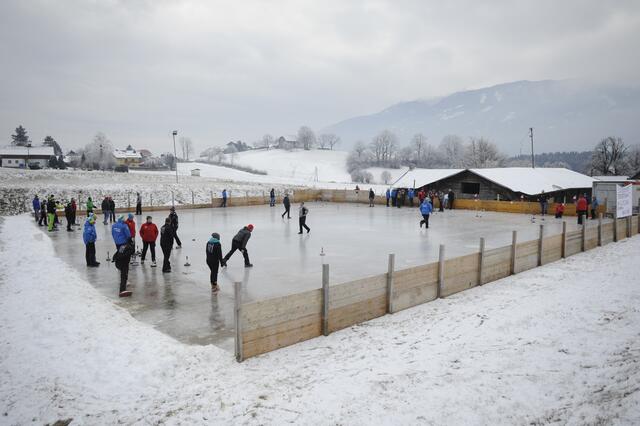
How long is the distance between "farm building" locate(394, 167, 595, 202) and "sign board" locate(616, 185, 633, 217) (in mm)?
12316

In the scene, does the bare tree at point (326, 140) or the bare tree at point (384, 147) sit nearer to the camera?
the bare tree at point (384, 147)

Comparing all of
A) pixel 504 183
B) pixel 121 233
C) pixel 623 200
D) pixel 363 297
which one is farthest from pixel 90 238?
pixel 504 183

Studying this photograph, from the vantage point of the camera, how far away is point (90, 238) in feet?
41.8

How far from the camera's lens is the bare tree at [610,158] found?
87.4 m

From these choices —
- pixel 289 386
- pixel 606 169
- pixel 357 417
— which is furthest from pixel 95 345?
pixel 606 169

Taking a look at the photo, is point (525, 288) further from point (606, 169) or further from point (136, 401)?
point (606, 169)

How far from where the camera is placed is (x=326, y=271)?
7609 millimetres

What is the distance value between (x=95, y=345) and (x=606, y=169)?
10392cm

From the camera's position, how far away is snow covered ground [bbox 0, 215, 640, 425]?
5047 millimetres

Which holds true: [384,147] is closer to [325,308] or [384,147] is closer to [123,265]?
[123,265]

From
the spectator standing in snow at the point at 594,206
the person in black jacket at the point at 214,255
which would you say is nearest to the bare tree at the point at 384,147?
the spectator standing in snow at the point at 594,206

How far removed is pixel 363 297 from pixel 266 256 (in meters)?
6.91

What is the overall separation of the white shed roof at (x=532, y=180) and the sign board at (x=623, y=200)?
41.6ft

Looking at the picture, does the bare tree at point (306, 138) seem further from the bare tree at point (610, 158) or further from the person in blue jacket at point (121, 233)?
the person in blue jacket at point (121, 233)
